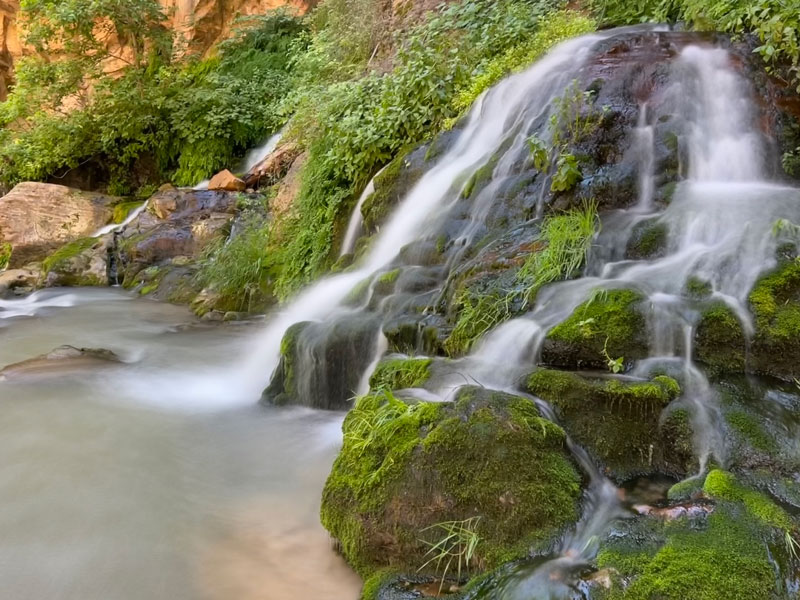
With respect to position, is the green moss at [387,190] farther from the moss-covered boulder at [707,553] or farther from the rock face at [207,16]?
the rock face at [207,16]

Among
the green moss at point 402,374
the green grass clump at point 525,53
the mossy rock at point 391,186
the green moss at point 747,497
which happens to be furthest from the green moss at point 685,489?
the green grass clump at point 525,53

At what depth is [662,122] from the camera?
4754 mm

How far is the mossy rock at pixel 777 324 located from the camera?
2.87 m

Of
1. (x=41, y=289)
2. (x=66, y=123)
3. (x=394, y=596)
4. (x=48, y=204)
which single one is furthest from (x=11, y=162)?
(x=394, y=596)

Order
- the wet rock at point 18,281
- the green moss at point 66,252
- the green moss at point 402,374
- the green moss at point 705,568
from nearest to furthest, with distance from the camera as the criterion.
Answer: the green moss at point 705,568 → the green moss at point 402,374 → the wet rock at point 18,281 → the green moss at point 66,252

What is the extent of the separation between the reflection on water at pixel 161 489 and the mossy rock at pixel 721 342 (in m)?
2.02

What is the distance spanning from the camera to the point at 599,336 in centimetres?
305

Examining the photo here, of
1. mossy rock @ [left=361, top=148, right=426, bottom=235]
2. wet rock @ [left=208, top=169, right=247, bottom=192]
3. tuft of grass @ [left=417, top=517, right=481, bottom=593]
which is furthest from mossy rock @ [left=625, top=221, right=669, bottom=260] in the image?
wet rock @ [left=208, top=169, right=247, bottom=192]

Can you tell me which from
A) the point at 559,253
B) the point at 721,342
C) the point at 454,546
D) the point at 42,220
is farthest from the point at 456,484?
the point at 42,220

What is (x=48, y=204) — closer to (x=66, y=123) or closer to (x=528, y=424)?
(x=66, y=123)

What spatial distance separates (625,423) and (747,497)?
0.57 meters

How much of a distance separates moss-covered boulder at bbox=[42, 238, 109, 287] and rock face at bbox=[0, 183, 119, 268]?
42.2 inches

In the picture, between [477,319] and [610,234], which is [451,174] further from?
[477,319]

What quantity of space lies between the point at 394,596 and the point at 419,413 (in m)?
0.76
